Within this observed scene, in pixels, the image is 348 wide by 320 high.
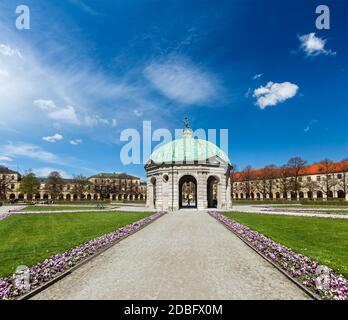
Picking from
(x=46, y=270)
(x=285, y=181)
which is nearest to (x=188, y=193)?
(x=285, y=181)

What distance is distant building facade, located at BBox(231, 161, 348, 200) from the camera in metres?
84.8

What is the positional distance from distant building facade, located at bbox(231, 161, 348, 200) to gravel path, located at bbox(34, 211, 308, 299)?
233 feet

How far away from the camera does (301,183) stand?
332ft

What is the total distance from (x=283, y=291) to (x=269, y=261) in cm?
315

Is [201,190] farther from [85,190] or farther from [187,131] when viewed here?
[85,190]

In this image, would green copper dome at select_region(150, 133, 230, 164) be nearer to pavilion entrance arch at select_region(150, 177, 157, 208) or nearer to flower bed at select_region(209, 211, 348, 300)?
pavilion entrance arch at select_region(150, 177, 157, 208)

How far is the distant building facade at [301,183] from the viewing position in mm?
84812

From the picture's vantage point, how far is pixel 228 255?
12.1m

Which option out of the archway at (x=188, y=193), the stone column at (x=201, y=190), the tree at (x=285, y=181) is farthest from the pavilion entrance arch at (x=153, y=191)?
the tree at (x=285, y=181)

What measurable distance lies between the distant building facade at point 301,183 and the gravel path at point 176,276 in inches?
2791

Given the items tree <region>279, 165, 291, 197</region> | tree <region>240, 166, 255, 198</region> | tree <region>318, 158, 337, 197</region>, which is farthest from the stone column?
tree <region>240, 166, 255, 198</region>

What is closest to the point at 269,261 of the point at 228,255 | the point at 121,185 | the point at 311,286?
the point at 228,255

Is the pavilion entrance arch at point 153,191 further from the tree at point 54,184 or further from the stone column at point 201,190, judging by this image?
the tree at point 54,184

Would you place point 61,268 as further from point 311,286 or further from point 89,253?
point 311,286
